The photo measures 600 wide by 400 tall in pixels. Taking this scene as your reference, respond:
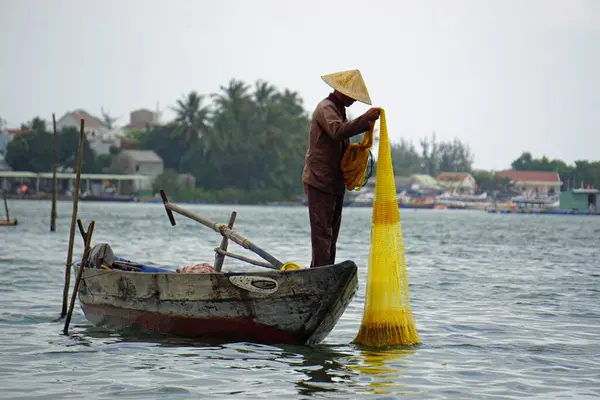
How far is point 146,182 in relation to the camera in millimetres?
115938

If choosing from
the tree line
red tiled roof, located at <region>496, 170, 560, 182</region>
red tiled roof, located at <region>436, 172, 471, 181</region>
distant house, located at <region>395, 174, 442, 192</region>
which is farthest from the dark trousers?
red tiled roof, located at <region>436, 172, 471, 181</region>

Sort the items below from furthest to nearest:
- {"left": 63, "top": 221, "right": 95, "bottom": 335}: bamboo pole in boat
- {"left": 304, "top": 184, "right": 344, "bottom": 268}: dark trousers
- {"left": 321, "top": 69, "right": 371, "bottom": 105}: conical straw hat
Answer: {"left": 63, "top": 221, "right": 95, "bottom": 335}: bamboo pole in boat
{"left": 304, "top": 184, "right": 344, "bottom": 268}: dark trousers
{"left": 321, "top": 69, "right": 371, "bottom": 105}: conical straw hat

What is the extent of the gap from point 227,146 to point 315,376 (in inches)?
3837

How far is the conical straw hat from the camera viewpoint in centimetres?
1011

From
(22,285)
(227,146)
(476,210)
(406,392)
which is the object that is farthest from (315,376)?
(476,210)

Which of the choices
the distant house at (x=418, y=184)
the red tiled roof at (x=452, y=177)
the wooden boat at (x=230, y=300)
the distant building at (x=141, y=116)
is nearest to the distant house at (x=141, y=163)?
the distant building at (x=141, y=116)

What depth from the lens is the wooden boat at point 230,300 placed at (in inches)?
393

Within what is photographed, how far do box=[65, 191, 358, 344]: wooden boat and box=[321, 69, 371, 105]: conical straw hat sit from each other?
160 centimetres

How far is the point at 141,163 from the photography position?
111938 mm

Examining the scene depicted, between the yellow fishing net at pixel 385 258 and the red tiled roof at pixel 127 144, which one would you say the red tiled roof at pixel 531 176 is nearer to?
the red tiled roof at pixel 127 144

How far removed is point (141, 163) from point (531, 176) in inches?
3192

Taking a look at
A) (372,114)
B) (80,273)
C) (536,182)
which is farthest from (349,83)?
(536,182)

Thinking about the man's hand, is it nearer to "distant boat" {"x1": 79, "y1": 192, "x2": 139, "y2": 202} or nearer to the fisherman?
the fisherman

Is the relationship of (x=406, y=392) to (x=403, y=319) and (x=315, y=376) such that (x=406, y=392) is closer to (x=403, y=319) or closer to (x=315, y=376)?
(x=315, y=376)
